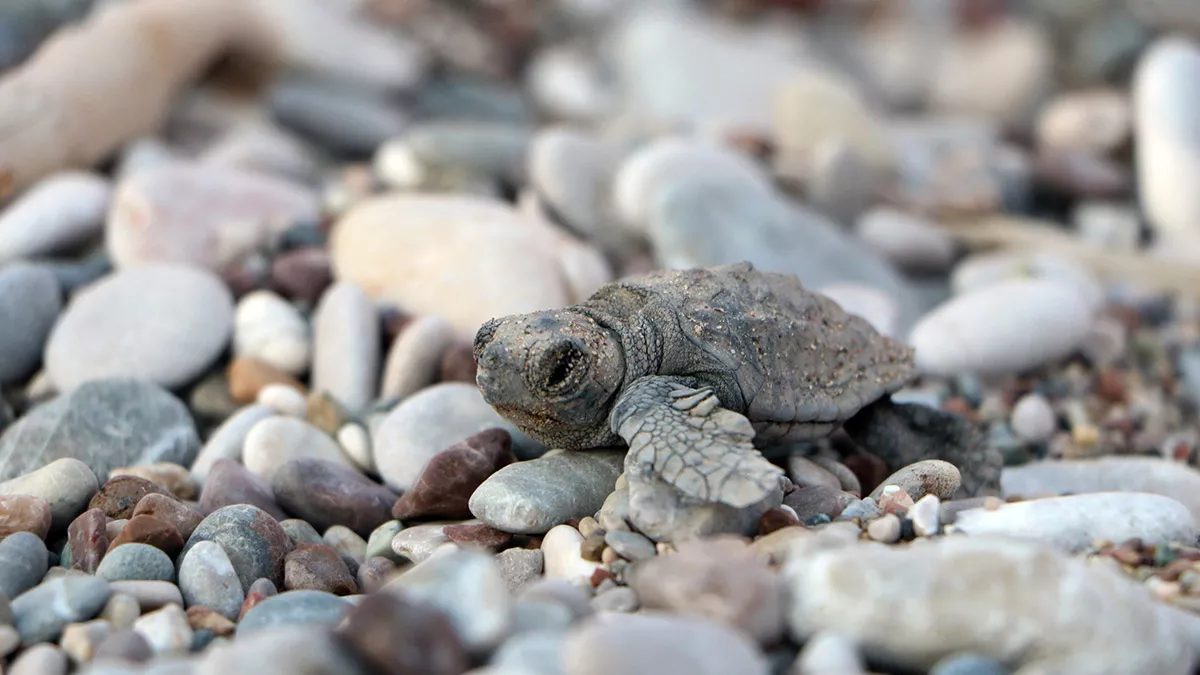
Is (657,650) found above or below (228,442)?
above

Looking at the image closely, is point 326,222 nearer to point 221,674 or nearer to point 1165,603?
point 221,674

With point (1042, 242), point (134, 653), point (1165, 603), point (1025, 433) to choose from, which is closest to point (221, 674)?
point (134, 653)

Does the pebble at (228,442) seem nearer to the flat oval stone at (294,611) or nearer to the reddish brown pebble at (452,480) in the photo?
the reddish brown pebble at (452,480)

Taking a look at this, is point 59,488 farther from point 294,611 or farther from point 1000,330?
point 1000,330

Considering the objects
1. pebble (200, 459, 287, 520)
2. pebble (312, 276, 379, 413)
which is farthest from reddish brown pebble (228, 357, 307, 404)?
pebble (200, 459, 287, 520)

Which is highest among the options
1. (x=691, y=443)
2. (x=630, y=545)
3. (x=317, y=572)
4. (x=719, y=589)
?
(x=691, y=443)

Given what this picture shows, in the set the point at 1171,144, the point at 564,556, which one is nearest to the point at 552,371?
the point at 564,556
